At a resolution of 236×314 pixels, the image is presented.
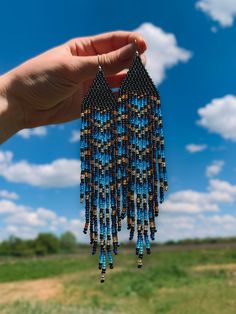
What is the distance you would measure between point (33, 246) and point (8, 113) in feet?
134

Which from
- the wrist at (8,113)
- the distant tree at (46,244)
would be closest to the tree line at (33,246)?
the distant tree at (46,244)

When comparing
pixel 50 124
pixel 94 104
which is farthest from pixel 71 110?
pixel 94 104

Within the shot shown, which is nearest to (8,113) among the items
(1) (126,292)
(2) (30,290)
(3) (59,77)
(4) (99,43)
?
(3) (59,77)

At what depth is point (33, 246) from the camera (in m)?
42.1

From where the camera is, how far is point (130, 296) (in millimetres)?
13398

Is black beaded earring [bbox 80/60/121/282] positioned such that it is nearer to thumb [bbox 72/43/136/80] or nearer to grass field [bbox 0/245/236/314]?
thumb [bbox 72/43/136/80]

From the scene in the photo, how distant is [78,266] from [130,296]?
484 inches

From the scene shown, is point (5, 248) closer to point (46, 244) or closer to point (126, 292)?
point (46, 244)

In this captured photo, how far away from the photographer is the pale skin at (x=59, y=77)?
2.47 metres

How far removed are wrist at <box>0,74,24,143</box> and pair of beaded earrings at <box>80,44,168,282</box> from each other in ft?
2.33

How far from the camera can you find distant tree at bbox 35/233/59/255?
42469mm

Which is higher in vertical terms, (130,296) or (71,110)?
(71,110)

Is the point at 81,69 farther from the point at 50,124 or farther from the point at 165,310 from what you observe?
the point at 165,310

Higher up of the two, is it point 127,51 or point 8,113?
point 127,51
